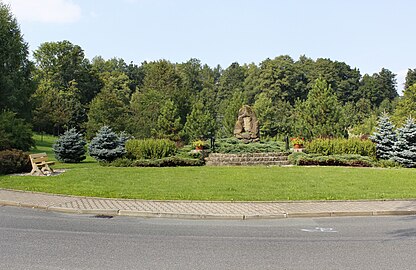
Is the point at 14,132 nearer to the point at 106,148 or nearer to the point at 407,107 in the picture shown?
the point at 106,148

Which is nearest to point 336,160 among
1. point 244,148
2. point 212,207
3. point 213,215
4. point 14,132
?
point 244,148

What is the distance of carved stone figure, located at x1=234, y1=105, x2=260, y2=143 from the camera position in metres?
28.6

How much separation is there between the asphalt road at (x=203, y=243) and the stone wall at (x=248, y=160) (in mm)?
13462

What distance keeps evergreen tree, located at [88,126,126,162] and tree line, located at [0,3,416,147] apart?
14.9 m

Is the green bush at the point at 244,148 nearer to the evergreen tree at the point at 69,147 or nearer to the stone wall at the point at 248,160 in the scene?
the stone wall at the point at 248,160

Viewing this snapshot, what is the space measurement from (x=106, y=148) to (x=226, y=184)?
1006cm

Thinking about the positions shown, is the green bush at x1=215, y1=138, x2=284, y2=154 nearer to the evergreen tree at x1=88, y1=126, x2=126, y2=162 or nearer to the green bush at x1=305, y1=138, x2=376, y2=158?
the green bush at x1=305, y1=138, x2=376, y2=158

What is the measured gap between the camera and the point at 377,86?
286 ft

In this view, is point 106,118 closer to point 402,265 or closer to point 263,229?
point 263,229

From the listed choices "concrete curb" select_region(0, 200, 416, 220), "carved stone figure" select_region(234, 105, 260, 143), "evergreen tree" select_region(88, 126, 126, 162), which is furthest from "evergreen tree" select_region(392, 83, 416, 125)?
"concrete curb" select_region(0, 200, 416, 220)

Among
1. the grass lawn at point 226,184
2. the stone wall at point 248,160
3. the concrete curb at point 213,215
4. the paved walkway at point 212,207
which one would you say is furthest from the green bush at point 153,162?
the concrete curb at point 213,215

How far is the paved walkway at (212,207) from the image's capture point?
30.8ft

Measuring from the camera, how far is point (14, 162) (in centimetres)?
1742

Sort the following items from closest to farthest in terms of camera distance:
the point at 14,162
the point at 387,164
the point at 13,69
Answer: the point at 14,162 < the point at 387,164 < the point at 13,69
